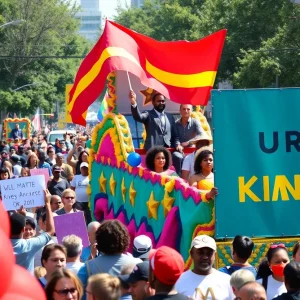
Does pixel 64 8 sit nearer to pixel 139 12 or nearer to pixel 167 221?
pixel 139 12

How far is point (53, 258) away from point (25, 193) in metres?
3.45

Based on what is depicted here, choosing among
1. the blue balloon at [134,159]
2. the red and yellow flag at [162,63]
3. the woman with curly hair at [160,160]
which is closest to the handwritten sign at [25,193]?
the woman with curly hair at [160,160]

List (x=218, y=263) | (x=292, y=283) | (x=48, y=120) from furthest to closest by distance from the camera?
(x=48, y=120) < (x=218, y=263) < (x=292, y=283)

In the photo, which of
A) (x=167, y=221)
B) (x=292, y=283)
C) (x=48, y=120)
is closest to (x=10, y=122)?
(x=167, y=221)

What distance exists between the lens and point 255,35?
55406 mm

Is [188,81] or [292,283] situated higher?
[188,81]

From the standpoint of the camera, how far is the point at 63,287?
21.3 feet

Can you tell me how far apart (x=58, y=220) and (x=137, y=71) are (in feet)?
19.6

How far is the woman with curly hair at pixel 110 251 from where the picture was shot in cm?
756

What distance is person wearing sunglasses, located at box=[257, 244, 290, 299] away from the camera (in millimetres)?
7816

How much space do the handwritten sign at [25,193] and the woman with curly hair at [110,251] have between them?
11.4ft

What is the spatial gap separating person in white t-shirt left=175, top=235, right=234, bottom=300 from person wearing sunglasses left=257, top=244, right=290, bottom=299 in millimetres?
562

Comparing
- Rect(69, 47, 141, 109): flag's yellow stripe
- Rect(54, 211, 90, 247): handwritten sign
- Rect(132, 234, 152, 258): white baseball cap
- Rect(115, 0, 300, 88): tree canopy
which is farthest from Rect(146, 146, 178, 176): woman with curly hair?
Rect(115, 0, 300, 88): tree canopy

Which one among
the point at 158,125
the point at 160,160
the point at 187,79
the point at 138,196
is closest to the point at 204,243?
the point at 160,160
